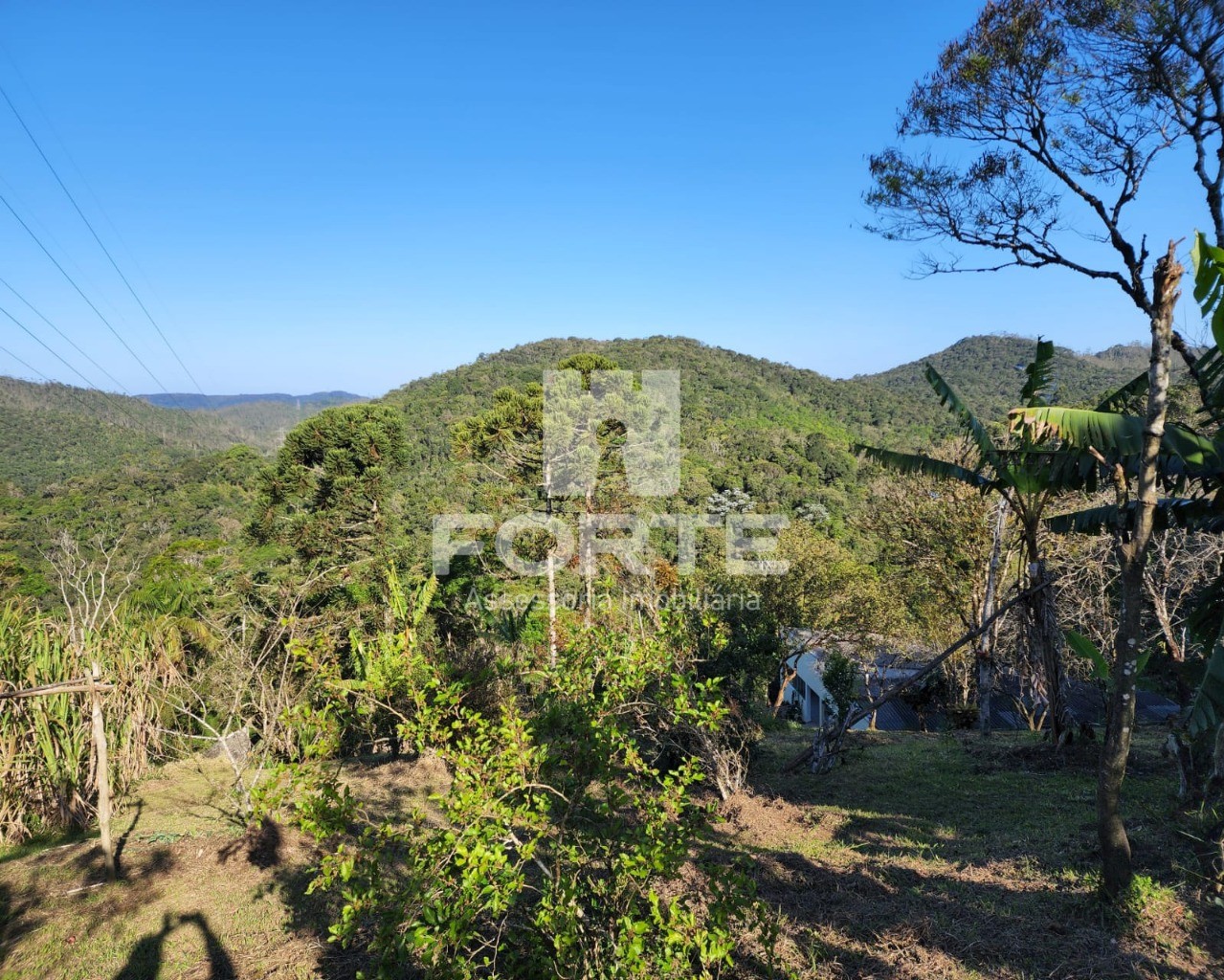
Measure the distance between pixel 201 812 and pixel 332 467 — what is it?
11.0 m

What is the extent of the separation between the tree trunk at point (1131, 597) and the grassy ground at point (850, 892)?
0.40 m

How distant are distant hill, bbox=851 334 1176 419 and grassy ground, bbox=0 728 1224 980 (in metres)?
39.4

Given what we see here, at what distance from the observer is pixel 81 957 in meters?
4.22

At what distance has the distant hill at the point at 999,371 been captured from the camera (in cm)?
4669

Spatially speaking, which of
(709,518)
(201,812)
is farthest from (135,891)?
(709,518)

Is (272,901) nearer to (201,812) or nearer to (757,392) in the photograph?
(201,812)

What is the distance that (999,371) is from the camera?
67500mm

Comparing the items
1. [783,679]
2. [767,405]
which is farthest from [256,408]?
[783,679]

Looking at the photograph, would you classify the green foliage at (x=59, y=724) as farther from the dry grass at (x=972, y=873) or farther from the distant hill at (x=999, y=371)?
the distant hill at (x=999, y=371)

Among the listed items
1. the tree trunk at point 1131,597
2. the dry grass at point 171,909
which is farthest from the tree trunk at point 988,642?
the dry grass at point 171,909

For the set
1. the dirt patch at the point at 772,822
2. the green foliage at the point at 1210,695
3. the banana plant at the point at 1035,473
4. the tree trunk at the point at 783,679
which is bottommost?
the tree trunk at the point at 783,679

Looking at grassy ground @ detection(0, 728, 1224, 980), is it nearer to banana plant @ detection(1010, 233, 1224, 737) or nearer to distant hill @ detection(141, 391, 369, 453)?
banana plant @ detection(1010, 233, 1224, 737)

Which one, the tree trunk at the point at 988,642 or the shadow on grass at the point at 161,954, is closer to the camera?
the shadow on grass at the point at 161,954

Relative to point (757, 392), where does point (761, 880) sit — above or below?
below
